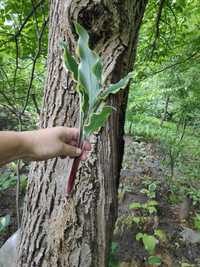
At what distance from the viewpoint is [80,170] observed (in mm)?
1175

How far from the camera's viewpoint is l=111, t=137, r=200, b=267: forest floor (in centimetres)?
225

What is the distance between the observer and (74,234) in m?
1.15

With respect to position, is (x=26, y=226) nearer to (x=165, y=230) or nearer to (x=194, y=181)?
(x=165, y=230)

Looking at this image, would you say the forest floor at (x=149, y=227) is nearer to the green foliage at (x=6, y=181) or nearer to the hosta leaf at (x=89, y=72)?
the green foliage at (x=6, y=181)

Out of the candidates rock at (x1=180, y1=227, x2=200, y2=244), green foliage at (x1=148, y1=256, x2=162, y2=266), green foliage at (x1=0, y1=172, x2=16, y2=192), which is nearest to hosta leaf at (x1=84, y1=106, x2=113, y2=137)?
green foliage at (x1=148, y1=256, x2=162, y2=266)

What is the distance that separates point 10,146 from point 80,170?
49 cm

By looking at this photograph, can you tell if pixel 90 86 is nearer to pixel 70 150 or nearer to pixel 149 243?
pixel 70 150

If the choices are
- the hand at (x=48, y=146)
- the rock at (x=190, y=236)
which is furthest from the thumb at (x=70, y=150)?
the rock at (x=190, y=236)

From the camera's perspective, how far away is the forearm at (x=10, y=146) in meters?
0.70

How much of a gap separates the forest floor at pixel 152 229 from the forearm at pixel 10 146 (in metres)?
1.48

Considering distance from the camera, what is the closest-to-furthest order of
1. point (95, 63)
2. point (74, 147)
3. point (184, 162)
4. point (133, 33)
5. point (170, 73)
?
point (95, 63)
point (74, 147)
point (133, 33)
point (170, 73)
point (184, 162)

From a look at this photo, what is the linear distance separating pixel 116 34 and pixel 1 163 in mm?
702

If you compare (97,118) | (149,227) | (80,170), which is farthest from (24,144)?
(149,227)

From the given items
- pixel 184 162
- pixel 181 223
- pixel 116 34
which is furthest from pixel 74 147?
pixel 184 162
